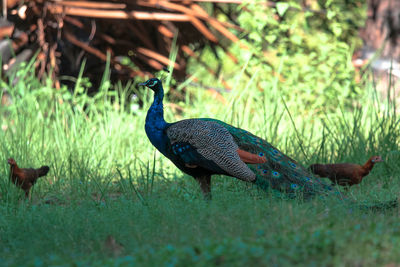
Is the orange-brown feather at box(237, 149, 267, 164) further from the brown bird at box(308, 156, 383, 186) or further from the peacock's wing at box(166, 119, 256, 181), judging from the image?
the brown bird at box(308, 156, 383, 186)

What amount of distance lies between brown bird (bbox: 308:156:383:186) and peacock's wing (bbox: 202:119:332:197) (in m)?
0.52

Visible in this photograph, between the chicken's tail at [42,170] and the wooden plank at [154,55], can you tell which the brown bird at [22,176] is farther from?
the wooden plank at [154,55]

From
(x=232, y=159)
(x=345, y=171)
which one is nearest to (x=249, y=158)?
(x=232, y=159)

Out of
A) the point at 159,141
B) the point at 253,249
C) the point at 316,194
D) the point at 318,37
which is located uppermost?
the point at 318,37

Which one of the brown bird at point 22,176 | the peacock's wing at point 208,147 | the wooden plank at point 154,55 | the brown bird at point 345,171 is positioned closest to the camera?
the peacock's wing at point 208,147

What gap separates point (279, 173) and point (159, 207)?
1.06 metres

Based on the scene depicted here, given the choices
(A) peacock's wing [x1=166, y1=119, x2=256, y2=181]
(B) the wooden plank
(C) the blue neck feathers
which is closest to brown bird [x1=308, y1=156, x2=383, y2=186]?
(A) peacock's wing [x1=166, y1=119, x2=256, y2=181]

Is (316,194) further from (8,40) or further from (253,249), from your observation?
(8,40)

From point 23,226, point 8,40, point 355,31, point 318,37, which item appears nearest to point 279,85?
point 318,37

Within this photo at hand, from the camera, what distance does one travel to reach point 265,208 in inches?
180

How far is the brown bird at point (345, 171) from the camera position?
5.60 m

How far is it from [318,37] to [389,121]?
10.0 feet

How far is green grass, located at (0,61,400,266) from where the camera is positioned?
3479mm

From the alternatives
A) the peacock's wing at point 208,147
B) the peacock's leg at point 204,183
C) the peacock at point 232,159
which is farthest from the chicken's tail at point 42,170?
the peacock's leg at point 204,183
